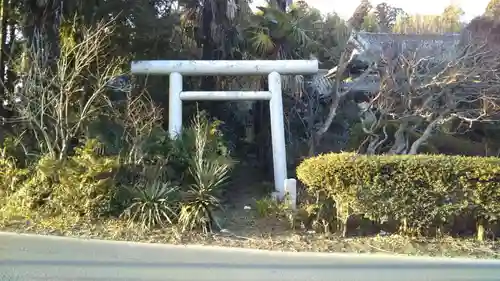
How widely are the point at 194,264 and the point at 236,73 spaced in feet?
20.6

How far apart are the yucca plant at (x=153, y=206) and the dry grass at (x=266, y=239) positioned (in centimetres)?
17

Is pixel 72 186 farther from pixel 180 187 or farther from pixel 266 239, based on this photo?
pixel 266 239

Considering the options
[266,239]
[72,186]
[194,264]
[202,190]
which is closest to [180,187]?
[202,190]

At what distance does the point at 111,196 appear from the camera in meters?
9.62

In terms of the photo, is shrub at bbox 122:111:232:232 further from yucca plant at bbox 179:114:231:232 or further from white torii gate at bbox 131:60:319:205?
white torii gate at bbox 131:60:319:205

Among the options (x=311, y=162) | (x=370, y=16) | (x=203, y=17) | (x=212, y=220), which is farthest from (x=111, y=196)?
(x=370, y=16)

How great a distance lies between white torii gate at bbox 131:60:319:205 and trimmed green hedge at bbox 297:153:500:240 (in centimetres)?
314

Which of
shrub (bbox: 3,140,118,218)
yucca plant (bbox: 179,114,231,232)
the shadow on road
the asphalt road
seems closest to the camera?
the asphalt road

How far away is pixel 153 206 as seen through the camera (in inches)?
365

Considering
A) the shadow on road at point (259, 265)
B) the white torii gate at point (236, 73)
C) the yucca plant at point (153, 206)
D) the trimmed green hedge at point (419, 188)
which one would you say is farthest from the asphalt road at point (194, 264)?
the white torii gate at point (236, 73)

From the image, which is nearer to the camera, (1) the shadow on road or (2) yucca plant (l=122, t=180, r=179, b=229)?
(1) the shadow on road

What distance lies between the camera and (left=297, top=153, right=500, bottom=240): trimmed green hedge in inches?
343

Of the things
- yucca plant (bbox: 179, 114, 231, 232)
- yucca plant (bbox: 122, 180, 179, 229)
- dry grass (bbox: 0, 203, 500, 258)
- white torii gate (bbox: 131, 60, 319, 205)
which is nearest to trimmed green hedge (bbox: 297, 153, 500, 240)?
dry grass (bbox: 0, 203, 500, 258)

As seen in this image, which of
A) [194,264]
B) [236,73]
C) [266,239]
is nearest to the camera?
[194,264]
